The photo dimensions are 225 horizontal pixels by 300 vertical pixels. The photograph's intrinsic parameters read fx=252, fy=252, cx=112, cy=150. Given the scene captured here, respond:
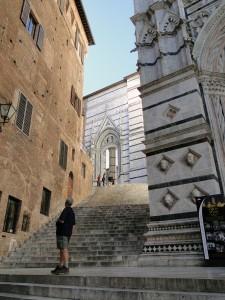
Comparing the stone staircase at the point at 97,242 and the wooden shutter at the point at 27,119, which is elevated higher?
the wooden shutter at the point at 27,119

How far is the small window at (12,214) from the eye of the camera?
31.0 feet

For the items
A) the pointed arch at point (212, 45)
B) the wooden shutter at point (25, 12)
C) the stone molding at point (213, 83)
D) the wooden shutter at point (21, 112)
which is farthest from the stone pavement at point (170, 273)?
the wooden shutter at point (25, 12)

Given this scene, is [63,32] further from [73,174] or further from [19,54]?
[73,174]

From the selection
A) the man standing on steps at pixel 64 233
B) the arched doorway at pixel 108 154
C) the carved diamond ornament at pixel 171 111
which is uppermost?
the arched doorway at pixel 108 154

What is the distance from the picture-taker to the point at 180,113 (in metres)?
6.78

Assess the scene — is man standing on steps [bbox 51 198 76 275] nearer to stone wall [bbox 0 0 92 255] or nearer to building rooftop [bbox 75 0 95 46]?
stone wall [bbox 0 0 92 255]

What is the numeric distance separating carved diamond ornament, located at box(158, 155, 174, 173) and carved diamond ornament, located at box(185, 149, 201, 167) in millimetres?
429

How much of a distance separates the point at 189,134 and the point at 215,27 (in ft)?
12.3

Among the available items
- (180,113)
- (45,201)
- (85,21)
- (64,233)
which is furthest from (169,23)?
(85,21)

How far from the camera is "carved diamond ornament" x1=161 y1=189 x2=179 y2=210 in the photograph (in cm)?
598

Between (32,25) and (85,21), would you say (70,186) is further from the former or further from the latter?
(85,21)

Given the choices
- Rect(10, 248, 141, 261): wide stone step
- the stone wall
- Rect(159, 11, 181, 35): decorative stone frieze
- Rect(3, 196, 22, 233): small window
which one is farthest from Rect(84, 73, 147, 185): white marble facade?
Rect(159, 11, 181, 35): decorative stone frieze

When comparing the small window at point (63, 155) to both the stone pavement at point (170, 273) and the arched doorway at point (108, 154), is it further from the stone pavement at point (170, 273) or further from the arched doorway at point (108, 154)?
the stone pavement at point (170, 273)

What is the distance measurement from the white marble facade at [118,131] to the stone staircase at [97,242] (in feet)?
33.5
